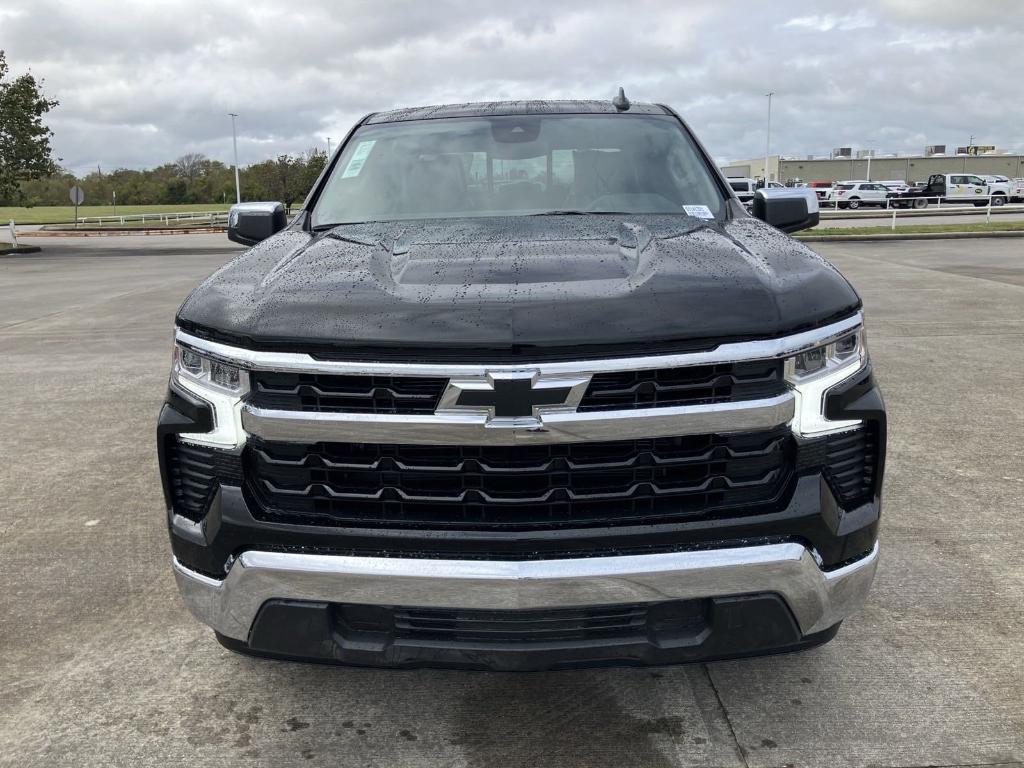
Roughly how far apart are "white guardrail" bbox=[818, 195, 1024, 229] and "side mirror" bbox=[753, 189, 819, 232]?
105 ft

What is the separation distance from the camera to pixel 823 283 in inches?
90.9

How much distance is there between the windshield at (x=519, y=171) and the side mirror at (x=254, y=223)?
0.26 m

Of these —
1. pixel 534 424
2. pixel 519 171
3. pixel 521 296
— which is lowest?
pixel 534 424

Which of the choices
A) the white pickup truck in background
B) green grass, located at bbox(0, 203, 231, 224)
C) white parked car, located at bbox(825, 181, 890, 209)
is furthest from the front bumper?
green grass, located at bbox(0, 203, 231, 224)

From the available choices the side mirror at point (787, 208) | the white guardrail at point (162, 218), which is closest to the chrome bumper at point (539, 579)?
the side mirror at point (787, 208)

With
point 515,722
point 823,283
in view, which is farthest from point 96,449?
point 823,283

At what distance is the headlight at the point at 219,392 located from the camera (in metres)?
2.19

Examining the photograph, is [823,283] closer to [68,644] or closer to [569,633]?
[569,633]

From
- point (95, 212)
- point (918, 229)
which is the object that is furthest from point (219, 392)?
point (95, 212)

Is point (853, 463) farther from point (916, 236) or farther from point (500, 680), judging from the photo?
point (916, 236)

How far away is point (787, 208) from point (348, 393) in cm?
225

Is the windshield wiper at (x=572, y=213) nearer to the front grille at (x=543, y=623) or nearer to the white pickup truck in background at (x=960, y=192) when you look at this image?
the front grille at (x=543, y=623)

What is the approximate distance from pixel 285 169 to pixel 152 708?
7546 cm

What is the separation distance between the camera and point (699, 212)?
3223 mm
